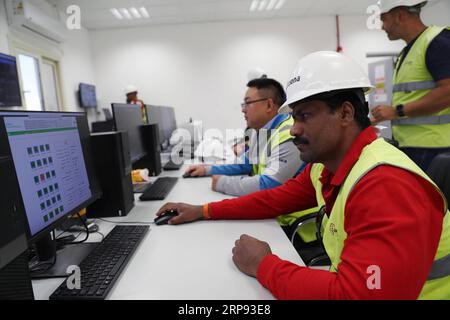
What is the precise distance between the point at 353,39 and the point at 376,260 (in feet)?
21.7

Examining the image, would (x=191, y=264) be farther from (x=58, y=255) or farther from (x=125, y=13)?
(x=125, y=13)

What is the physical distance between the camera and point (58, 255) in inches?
37.6

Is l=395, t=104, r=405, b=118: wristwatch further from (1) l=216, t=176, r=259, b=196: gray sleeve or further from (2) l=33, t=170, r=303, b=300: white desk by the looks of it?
(2) l=33, t=170, r=303, b=300: white desk

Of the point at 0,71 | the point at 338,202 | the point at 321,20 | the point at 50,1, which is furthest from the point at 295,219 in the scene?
the point at 321,20

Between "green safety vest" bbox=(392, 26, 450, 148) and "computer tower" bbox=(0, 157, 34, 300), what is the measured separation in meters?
1.87

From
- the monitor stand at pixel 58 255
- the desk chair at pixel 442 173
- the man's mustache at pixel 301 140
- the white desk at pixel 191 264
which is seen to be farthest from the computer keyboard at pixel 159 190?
the desk chair at pixel 442 173

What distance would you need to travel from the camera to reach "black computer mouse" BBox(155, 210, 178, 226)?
45.9 inches

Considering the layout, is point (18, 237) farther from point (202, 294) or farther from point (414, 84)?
point (414, 84)

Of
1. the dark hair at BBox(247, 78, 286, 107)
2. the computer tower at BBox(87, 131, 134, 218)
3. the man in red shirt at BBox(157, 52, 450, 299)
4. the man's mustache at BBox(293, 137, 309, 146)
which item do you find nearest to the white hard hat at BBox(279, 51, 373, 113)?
the man in red shirt at BBox(157, 52, 450, 299)

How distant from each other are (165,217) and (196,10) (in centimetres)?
508

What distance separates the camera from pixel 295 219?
1.33 metres

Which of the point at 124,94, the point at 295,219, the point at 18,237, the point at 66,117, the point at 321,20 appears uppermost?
the point at 321,20

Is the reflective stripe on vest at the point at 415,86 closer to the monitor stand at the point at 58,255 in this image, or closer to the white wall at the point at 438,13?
the monitor stand at the point at 58,255

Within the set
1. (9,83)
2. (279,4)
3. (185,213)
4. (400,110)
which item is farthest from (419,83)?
(279,4)
